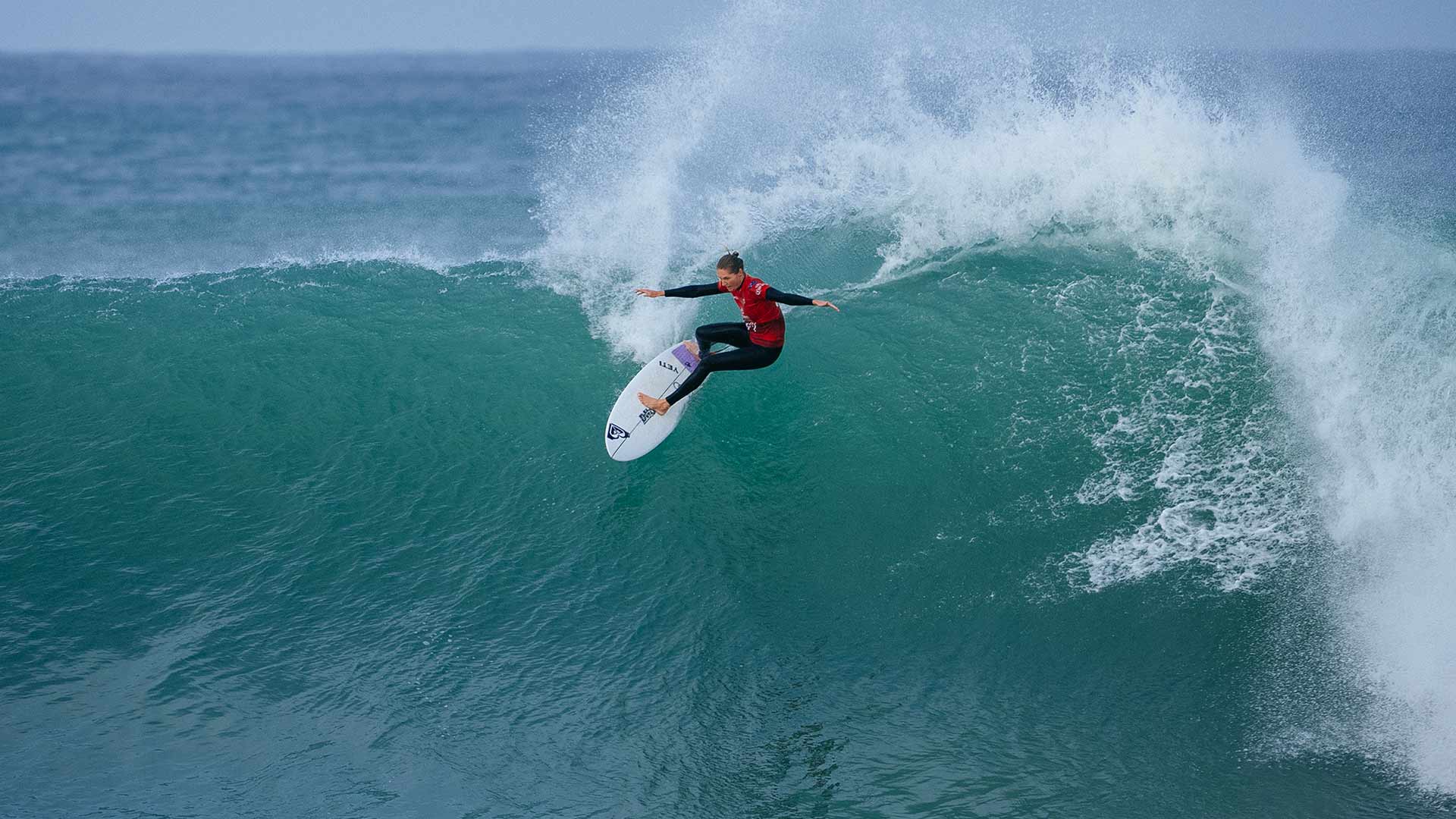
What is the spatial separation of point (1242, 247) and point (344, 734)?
9.81 meters

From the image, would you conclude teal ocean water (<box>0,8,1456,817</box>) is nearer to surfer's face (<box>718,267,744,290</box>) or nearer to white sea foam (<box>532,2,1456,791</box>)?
white sea foam (<box>532,2,1456,791</box>)

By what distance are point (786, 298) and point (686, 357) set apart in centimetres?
155

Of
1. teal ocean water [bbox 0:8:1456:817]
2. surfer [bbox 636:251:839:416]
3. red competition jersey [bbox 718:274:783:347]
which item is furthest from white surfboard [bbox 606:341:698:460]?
red competition jersey [bbox 718:274:783:347]

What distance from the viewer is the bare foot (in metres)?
8.80

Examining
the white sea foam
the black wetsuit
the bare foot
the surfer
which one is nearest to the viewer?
the white sea foam

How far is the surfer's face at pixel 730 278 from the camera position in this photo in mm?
7977

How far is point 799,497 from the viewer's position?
868 centimetres

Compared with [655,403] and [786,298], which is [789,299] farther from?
[655,403]

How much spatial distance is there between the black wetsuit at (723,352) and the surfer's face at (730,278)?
0.26 m

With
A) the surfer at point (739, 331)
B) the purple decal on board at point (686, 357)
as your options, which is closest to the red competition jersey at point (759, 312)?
the surfer at point (739, 331)

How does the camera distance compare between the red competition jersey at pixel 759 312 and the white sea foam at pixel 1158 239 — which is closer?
the white sea foam at pixel 1158 239

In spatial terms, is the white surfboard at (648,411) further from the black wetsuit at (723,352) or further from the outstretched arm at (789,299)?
the outstretched arm at (789,299)

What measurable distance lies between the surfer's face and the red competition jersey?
6 centimetres

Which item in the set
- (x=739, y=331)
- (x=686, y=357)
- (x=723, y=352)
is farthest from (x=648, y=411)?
(x=739, y=331)
